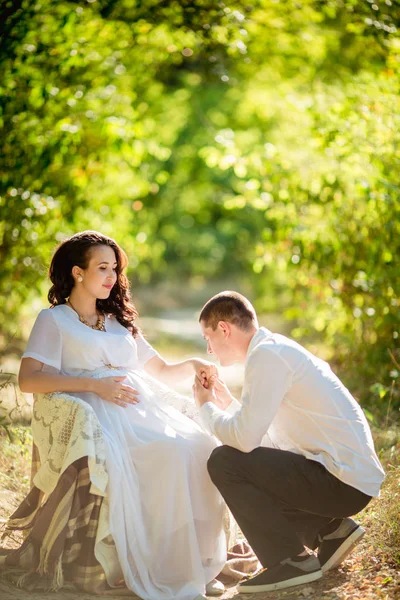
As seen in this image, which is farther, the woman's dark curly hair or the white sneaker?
the woman's dark curly hair

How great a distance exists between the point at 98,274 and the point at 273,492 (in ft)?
4.64

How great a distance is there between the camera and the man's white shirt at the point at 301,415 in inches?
133

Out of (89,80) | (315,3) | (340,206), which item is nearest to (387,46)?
(315,3)

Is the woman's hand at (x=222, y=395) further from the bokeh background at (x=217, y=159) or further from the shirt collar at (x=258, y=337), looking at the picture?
the bokeh background at (x=217, y=159)

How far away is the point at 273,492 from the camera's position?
137 inches

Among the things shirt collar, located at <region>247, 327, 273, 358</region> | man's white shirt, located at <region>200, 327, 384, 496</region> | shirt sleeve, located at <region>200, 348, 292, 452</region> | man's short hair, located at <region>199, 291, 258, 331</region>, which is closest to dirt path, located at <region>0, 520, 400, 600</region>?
man's white shirt, located at <region>200, 327, 384, 496</region>

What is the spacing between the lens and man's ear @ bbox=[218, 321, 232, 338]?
365 centimetres

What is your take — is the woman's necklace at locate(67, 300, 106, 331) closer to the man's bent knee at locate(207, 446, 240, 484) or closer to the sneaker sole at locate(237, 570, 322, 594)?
the man's bent knee at locate(207, 446, 240, 484)

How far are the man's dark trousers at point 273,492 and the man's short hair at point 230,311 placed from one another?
0.60 m

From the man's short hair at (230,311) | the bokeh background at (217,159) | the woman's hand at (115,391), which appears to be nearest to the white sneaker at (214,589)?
the woman's hand at (115,391)

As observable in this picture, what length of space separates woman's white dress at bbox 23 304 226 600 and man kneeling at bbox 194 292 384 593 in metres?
0.19

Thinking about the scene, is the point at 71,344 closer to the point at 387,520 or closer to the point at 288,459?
the point at 288,459

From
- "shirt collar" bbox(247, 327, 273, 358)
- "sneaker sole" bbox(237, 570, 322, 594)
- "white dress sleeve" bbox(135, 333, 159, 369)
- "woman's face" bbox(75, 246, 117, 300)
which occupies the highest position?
"shirt collar" bbox(247, 327, 273, 358)

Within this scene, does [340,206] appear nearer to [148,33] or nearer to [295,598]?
[148,33]
